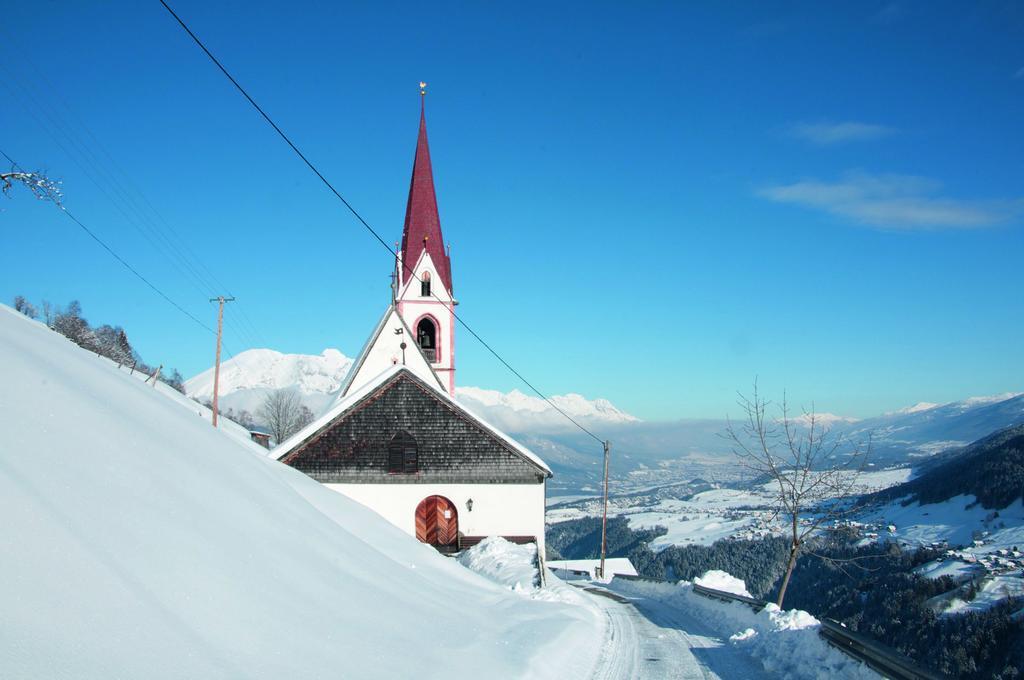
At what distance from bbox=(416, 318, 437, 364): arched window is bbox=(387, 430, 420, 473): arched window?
15.3 m

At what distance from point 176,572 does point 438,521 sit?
19203 millimetres

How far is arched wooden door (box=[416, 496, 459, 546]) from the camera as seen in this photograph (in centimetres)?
2508

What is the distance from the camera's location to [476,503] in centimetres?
2523

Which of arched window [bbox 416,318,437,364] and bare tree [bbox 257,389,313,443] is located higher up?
arched window [bbox 416,318,437,364]

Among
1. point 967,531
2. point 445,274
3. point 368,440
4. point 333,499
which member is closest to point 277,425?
point 445,274

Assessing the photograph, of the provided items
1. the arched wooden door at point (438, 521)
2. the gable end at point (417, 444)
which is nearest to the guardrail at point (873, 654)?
the gable end at point (417, 444)

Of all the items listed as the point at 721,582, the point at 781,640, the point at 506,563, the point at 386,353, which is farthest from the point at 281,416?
the point at 781,640

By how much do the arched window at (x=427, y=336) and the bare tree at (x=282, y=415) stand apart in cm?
4000

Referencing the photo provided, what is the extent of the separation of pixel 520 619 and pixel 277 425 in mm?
71525

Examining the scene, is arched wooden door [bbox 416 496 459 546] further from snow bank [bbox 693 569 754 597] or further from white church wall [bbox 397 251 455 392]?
white church wall [bbox 397 251 455 392]

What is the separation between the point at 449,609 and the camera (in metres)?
10.8

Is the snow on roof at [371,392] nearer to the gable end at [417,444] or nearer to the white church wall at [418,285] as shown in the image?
the gable end at [417,444]

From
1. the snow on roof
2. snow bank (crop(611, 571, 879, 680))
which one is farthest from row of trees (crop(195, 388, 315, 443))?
snow bank (crop(611, 571, 879, 680))

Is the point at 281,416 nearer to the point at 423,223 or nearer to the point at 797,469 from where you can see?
the point at 423,223
